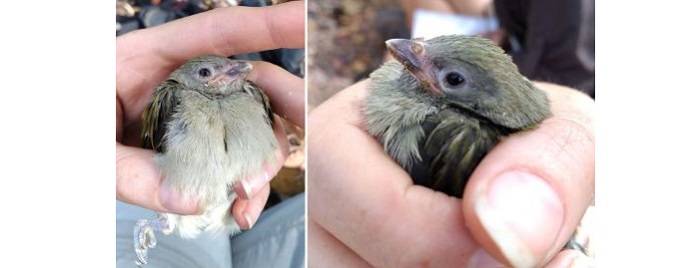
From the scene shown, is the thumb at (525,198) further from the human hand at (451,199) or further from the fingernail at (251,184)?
the fingernail at (251,184)

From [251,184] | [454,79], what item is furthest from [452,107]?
[251,184]

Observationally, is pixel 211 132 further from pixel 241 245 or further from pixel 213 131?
pixel 241 245

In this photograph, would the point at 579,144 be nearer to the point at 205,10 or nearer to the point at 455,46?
the point at 455,46

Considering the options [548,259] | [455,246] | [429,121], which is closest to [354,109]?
[429,121]

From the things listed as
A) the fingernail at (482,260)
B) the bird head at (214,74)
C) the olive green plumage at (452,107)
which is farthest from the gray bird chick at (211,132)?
the fingernail at (482,260)

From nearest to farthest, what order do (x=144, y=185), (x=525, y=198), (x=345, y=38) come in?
(x=525, y=198) → (x=345, y=38) → (x=144, y=185)

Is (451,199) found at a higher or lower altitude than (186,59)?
lower

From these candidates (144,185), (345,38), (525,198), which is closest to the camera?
(525,198)
